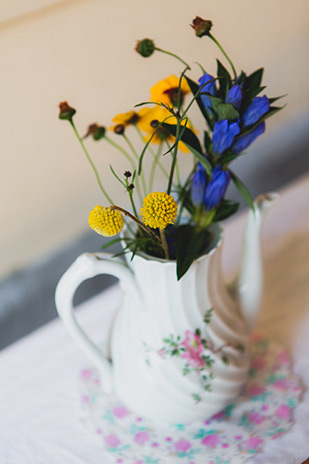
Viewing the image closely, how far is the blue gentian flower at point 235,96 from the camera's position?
412 millimetres

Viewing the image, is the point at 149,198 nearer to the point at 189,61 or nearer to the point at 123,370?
the point at 123,370

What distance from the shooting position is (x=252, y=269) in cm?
57

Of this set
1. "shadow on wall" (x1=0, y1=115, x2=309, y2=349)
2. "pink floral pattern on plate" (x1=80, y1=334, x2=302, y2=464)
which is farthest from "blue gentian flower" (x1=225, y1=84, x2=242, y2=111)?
"shadow on wall" (x1=0, y1=115, x2=309, y2=349)

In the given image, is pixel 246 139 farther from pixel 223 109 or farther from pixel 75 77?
pixel 75 77

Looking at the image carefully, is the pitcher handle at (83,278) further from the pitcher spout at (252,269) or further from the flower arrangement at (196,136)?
the pitcher spout at (252,269)

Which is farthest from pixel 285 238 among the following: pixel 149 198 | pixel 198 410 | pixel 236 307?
pixel 149 198

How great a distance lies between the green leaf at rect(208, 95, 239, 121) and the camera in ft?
1.36

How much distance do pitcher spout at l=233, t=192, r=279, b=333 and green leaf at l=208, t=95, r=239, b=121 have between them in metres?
0.14

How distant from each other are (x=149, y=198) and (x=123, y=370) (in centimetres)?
26

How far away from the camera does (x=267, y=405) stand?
1.90 ft

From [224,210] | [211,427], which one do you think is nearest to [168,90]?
[224,210]

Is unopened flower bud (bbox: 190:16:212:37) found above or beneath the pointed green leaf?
above

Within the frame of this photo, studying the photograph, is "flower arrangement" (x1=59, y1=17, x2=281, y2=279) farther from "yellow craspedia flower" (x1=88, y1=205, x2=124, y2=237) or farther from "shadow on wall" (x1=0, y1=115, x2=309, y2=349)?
"shadow on wall" (x1=0, y1=115, x2=309, y2=349)

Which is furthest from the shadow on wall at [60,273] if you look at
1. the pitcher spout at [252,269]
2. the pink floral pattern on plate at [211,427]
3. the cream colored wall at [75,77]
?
the pitcher spout at [252,269]
